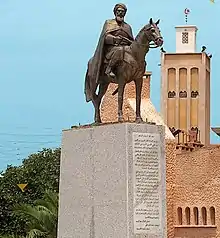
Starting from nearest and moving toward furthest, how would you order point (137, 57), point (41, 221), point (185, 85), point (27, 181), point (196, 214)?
point (137, 57), point (41, 221), point (196, 214), point (27, 181), point (185, 85)

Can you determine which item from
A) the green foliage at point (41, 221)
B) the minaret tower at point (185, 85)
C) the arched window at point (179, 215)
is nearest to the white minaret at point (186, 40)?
the minaret tower at point (185, 85)

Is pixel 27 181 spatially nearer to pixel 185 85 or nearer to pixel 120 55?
pixel 185 85

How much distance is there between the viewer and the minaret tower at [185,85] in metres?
52.5

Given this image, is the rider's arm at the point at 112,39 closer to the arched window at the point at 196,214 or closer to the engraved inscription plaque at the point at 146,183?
the engraved inscription plaque at the point at 146,183

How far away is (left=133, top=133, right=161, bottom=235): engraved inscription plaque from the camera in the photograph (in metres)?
10.1

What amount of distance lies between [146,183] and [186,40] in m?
44.3

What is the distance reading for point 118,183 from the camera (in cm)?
1007

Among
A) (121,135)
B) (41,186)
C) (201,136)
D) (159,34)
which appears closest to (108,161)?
(121,135)

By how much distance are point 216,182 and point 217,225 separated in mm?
1279

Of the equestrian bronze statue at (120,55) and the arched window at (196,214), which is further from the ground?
the arched window at (196,214)

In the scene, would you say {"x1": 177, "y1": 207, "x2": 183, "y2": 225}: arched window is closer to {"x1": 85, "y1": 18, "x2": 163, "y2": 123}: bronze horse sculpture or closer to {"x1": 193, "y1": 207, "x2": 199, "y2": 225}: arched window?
{"x1": 193, "y1": 207, "x2": 199, "y2": 225}: arched window

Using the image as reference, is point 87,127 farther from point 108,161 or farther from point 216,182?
point 216,182

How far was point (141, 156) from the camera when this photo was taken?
10.1 m

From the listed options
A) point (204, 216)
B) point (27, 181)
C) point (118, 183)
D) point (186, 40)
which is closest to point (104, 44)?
point (118, 183)
